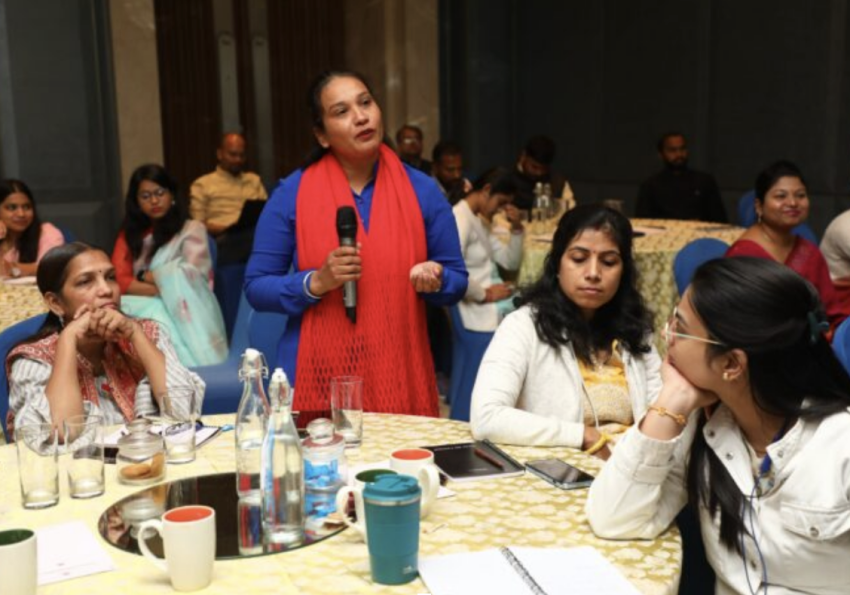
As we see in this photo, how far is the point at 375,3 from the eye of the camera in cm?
941

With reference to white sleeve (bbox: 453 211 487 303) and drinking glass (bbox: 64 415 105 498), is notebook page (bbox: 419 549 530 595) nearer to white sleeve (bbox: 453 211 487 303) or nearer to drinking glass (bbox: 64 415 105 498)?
drinking glass (bbox: 64 415 105 498)

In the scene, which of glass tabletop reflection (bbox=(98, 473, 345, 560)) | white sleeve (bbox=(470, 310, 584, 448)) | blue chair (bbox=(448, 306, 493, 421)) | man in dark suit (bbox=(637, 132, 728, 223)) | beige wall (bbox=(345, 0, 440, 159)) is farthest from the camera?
beige wall (bbox=(345, 0, 440, 159))

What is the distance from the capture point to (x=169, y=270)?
4.50m

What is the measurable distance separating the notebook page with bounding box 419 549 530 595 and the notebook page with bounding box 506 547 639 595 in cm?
4

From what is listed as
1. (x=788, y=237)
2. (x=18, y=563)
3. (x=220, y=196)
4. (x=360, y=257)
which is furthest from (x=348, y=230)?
(x=220, y=196)

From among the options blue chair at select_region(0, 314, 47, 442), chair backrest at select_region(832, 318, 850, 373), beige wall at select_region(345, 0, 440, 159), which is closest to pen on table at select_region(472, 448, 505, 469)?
chair backrest at select_region(832, 318, 850, 373)

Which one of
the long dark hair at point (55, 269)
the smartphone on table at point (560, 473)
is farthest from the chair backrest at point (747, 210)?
the long dark hair at point (55, 269)

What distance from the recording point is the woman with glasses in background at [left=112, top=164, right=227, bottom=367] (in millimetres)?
4305

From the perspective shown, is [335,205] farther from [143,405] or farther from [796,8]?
[796,8]

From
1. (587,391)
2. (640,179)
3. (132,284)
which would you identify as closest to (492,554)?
(587,391)

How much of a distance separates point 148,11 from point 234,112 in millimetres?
1507

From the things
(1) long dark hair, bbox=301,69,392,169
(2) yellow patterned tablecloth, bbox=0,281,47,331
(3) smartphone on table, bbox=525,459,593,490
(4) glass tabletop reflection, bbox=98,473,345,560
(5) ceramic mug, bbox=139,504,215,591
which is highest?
(1) long dark hair, bbox=301,69,392,169

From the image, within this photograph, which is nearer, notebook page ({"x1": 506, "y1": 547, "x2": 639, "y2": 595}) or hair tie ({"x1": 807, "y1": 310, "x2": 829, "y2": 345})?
notebook page ({"x1": 506, "y1": 547, "x2": 639, "y2": 595})

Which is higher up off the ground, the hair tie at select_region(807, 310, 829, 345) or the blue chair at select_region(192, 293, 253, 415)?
the hair tie at select_region(807, 310, 829, 345)
